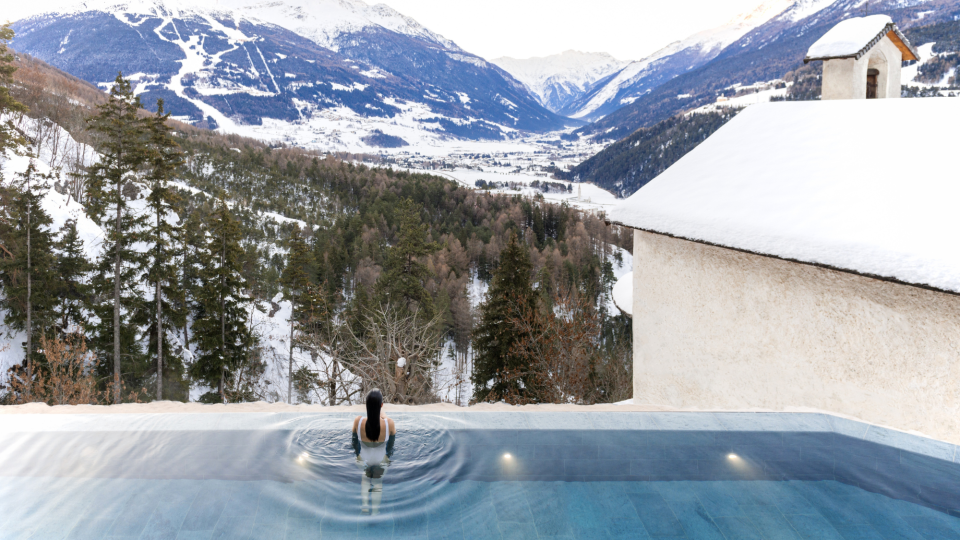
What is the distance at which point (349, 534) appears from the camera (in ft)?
11.4

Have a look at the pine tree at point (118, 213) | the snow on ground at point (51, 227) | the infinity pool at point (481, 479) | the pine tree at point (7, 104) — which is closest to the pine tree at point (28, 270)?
the snow on ground at point (51, 227)

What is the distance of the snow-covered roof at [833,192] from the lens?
397 centimetres

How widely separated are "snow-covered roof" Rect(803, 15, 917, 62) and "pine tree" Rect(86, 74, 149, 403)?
1895 centimetres

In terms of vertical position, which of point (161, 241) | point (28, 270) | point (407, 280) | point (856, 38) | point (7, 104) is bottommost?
point (407, 280)

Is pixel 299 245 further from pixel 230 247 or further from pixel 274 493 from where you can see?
pixel 274 493

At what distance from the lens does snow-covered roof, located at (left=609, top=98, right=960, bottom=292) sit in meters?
3.97

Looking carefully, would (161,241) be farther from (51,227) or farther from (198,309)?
(198,309)

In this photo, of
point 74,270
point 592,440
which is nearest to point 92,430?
point 592,440

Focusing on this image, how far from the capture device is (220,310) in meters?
22.0

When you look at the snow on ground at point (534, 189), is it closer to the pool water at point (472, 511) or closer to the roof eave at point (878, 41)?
the roof eave at point (878, 41)

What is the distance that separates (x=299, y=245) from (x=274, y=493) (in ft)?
78.5

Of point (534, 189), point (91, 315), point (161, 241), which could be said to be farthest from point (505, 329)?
point (534, 189)

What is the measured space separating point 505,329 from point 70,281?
1700 centimetres

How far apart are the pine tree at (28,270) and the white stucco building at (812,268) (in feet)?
68.3
